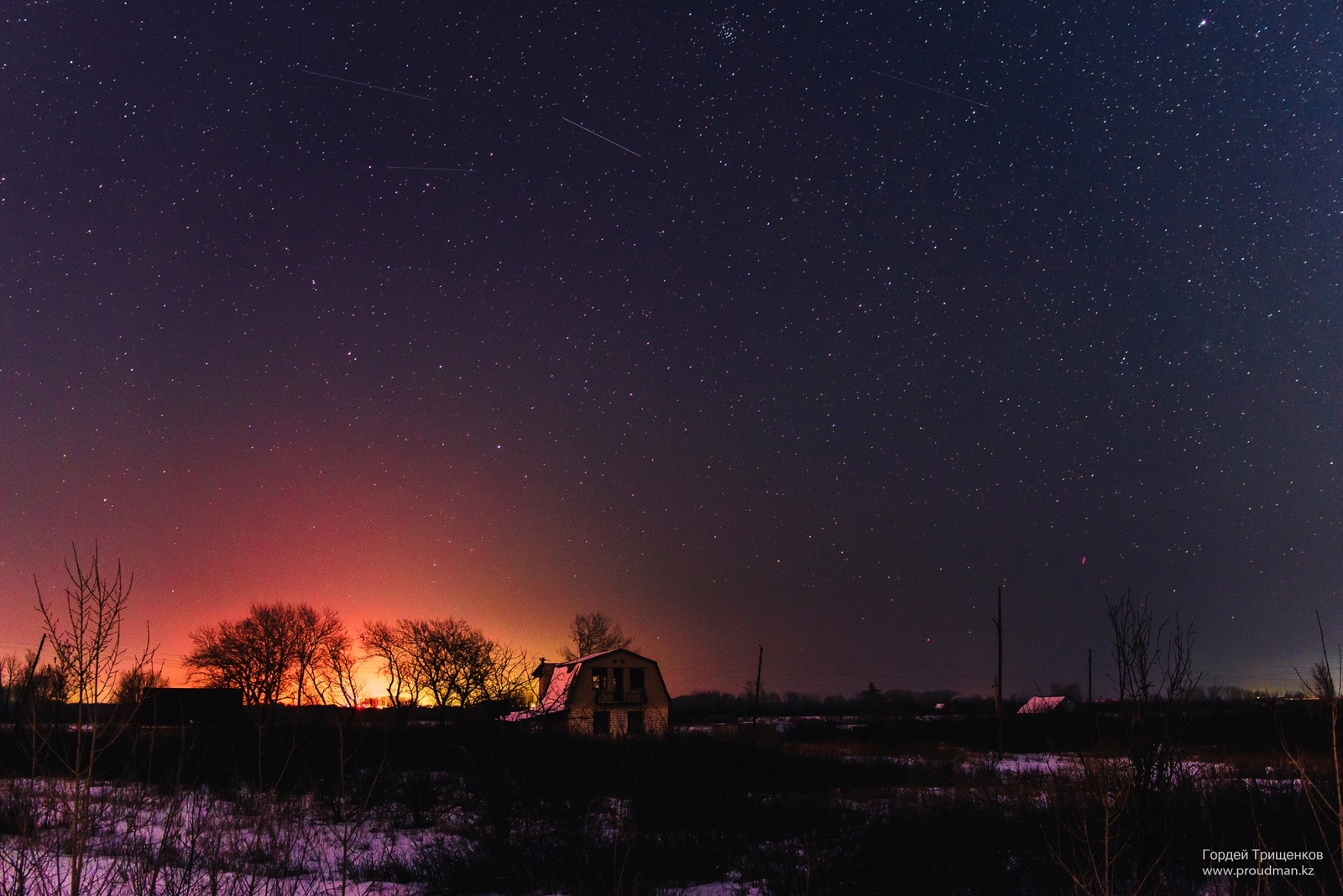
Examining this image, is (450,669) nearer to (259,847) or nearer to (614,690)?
(259,847)

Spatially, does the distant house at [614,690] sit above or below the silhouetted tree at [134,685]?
below

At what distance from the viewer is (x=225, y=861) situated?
48.6 feet

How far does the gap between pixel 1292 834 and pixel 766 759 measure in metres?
16.8

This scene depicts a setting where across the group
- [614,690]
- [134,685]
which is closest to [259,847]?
[134,685]

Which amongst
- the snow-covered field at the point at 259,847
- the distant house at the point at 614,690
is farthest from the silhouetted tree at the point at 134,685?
the distant house at the point at 614,690

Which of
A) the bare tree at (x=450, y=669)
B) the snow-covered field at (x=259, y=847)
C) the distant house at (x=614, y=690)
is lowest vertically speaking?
the distant house at (x=614, y=690)

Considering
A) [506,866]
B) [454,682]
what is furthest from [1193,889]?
[454,682]

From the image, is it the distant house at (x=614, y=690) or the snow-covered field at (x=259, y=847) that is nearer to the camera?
the snow-covered field at (x=259, y=847)

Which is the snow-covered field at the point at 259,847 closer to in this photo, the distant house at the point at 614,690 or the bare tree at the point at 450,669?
the bare tree at the point at 450,669

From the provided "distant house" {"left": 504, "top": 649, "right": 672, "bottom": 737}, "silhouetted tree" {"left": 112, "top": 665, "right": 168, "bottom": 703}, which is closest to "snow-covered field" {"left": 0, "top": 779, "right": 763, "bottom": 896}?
"silhouetted tree" {"left": 112, "top": 665, "right": 168, "bottom": 703}

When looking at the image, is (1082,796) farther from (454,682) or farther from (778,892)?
(454,682)

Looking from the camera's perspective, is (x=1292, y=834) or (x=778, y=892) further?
(x=1292, y=834)

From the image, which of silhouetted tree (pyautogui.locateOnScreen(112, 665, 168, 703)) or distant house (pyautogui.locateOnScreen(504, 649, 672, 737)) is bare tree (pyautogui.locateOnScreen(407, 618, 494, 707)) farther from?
distant house (pyautogui.locateOnScreen(504, 649, 672, 737))

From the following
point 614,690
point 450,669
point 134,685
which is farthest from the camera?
point 614,690
